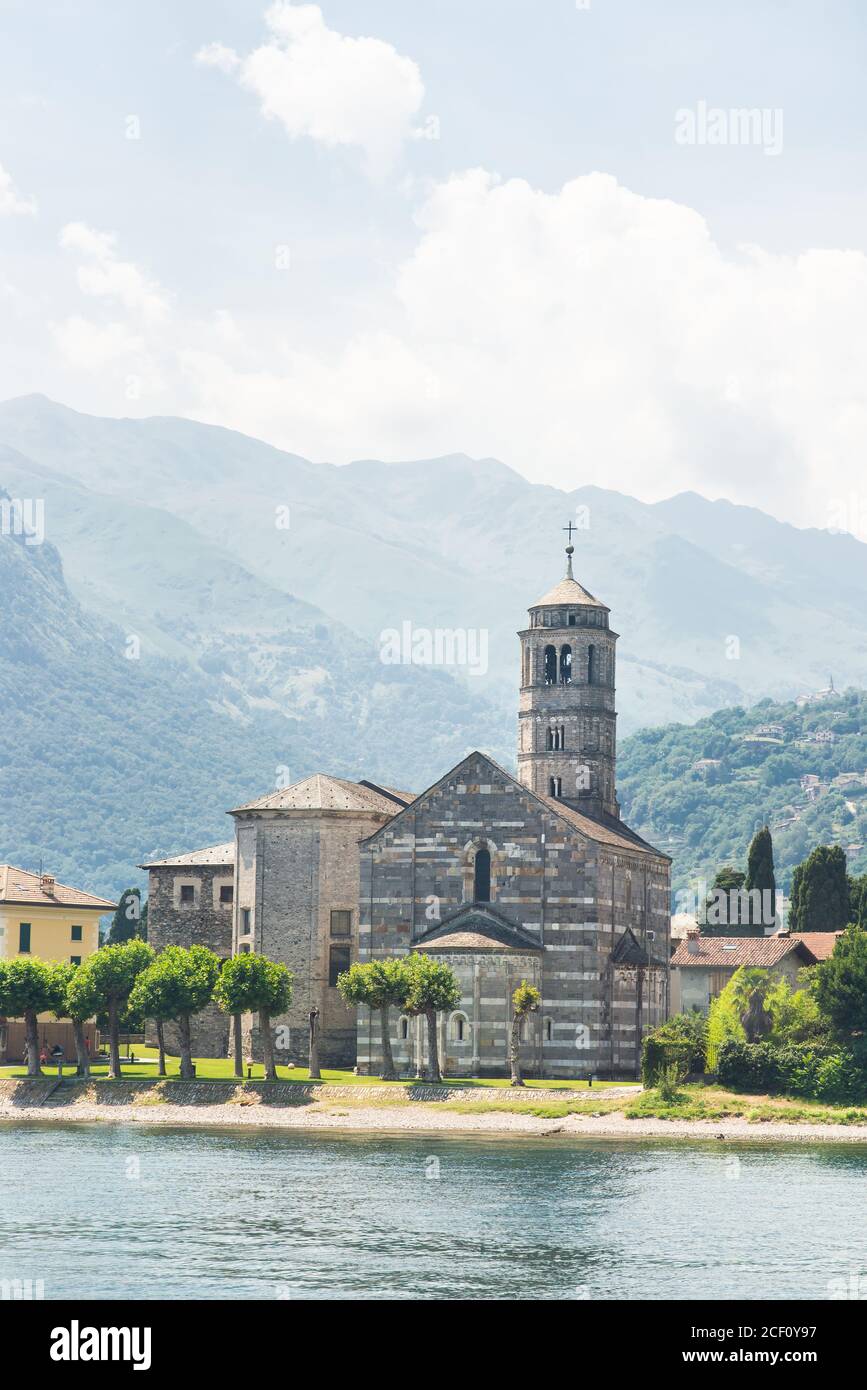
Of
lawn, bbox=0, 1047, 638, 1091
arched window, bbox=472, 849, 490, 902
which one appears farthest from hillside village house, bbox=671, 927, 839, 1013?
lawn, bbox=0, 1047, 638, 1091

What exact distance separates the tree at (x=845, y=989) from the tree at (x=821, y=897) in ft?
149

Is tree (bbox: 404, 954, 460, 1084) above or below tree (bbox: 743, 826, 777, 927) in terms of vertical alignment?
below

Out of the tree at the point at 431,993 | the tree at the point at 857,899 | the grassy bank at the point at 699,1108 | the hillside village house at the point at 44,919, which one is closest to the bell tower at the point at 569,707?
the tree at the point at 431,993

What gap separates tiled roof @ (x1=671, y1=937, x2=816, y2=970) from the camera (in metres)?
128

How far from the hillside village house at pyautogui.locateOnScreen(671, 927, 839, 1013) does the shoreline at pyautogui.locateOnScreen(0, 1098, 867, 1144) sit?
3499 cm

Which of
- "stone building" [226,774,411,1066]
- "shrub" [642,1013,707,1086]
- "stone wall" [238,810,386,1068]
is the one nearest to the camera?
"shrub" [642,1013,707,1086]

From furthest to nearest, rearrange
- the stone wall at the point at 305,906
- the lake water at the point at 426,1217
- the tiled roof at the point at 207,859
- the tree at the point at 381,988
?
the tiled roof at the point at 207,859 < the stone wall at the point at 305,906 < the tree at the point at 381,988 < the lake water at the point at 426,1217

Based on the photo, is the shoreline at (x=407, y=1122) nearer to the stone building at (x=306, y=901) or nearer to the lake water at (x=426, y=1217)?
the lake water at (x=426, y=1217)

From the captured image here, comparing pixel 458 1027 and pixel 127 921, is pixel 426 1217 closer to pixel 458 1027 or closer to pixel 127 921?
pixel 458 1027

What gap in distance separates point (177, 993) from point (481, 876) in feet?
53.5

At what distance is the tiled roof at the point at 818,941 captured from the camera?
436 feet

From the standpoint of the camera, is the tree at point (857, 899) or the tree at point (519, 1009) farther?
the tree at point (857, 899)

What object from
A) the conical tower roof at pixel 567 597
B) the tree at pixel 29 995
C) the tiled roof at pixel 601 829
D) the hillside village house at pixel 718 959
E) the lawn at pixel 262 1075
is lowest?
the lawn at pixel 262 1075

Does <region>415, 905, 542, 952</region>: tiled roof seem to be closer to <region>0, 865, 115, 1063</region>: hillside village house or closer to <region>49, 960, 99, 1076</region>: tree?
<region>49, 960, 99, 1076</region>: tree
